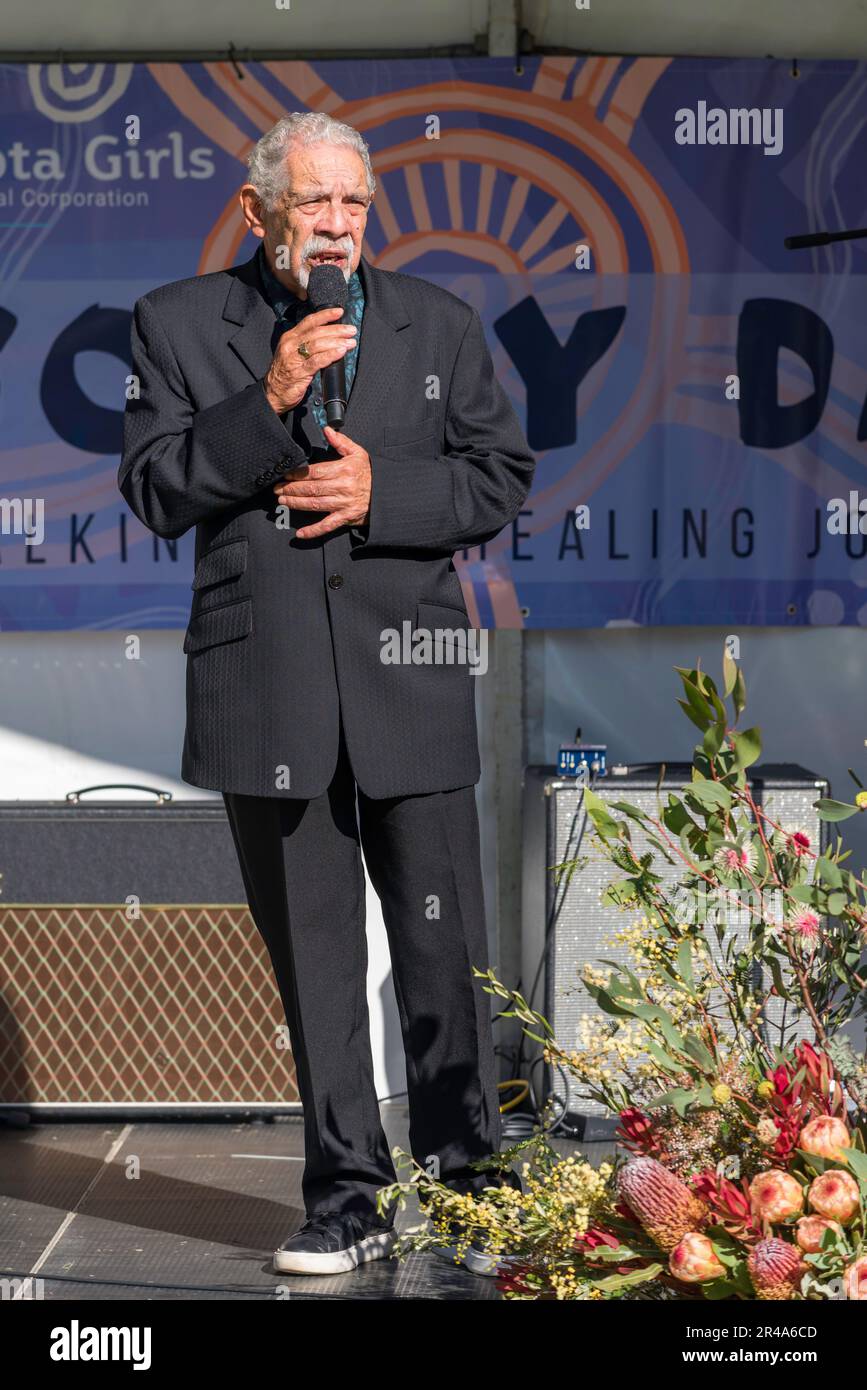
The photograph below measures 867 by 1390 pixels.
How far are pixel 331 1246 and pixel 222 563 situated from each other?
3.34 feet

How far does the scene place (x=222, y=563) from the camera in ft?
8.16

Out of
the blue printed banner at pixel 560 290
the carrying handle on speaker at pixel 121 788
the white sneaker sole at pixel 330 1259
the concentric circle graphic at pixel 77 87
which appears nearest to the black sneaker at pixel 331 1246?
the white sneaker sole at pixel 330 1259

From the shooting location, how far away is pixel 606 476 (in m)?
3.74

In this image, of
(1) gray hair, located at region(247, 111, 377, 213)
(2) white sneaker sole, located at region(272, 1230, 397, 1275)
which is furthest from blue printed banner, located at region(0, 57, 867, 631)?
(2) white sneaker sole, located at region(272, 1230, 397, 1275)

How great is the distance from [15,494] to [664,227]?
4.98 feet

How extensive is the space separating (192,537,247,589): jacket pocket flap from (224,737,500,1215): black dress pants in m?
0.32

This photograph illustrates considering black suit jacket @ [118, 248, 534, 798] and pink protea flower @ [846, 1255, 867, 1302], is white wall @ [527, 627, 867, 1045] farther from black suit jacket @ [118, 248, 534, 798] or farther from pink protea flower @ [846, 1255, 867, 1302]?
pink protea flower @ [846, 1255, 867, 1302]

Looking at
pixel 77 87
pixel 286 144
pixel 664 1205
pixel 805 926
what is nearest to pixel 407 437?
pixel 286 144

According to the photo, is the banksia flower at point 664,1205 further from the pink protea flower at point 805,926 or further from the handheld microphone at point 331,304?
the handheld microphone at point 331,304

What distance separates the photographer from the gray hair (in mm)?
2371

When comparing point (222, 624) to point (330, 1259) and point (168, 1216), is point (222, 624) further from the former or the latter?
point (168, 1216)

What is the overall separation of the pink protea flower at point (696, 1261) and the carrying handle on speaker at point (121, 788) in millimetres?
2512
